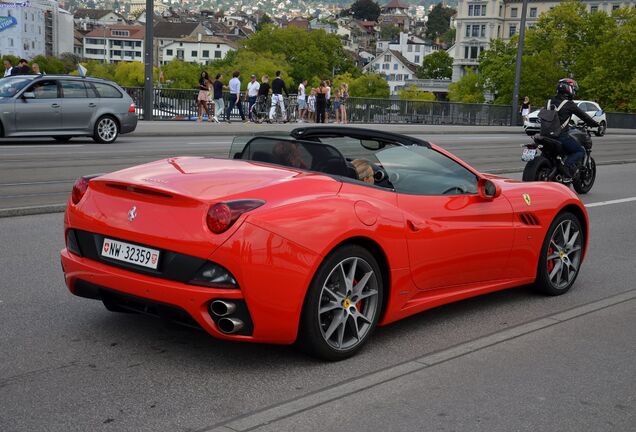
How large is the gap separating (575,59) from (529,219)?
101 m

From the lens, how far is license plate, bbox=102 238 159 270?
4.91m

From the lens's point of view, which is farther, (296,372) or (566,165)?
(566,165)

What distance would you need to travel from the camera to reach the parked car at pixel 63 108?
63.4 ft

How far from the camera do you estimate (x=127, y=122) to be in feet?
70.7

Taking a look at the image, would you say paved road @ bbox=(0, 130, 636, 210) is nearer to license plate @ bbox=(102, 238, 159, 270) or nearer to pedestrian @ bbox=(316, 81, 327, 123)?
license plate @ bbox=(102, 238, 159, 270)

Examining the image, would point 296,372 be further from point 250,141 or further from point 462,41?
point 462,41

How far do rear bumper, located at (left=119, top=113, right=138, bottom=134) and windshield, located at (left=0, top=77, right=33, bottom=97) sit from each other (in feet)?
8.13

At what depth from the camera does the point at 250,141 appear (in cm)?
629

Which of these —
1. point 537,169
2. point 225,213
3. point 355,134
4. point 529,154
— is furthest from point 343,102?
point 225,213

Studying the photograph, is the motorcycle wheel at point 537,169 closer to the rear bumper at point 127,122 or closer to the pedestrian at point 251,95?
the rear bumper at point 127,122

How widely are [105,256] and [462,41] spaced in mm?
174461

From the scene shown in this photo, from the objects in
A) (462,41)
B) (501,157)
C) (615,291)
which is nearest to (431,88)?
(462,41)

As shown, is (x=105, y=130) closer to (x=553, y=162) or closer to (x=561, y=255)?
(x=553, y=162)

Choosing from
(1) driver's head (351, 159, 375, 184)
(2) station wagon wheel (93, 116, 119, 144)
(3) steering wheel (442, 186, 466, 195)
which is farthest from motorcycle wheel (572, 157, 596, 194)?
(2) station wagon wheel (93, 116, 119, 144)
